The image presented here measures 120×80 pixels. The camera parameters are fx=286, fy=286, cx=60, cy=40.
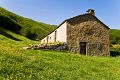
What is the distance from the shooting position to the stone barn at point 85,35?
165 feet

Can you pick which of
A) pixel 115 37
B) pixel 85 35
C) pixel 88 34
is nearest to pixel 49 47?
pixel 85 35

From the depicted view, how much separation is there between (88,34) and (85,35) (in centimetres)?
62

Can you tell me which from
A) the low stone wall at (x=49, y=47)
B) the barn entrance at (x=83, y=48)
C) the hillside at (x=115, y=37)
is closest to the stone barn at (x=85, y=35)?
the barn entrance at (x=83, y=48)

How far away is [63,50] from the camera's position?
159ft

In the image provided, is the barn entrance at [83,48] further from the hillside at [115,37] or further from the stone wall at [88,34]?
the hillside at [115,37]

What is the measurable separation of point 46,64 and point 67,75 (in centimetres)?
441

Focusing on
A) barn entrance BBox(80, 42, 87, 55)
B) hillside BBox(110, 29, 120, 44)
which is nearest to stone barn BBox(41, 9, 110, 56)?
barn entrance BBox(80, 42, 87, 55)

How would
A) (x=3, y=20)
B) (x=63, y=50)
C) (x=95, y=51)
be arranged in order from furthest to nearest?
(x=3, y=20) < (x=95, y=51) < (x=63, y=50)

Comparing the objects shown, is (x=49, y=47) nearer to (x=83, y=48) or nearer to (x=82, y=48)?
(x=82, y=48)

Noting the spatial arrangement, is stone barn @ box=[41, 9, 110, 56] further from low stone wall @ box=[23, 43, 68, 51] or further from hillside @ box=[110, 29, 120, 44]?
Result: hillside @ box=[110, 29, 120, 44]

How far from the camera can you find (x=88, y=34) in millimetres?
51781

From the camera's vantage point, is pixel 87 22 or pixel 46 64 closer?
pixel 46 64

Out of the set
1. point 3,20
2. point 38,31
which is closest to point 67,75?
point 3,20

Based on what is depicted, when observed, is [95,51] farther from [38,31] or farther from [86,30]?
[38,31]
